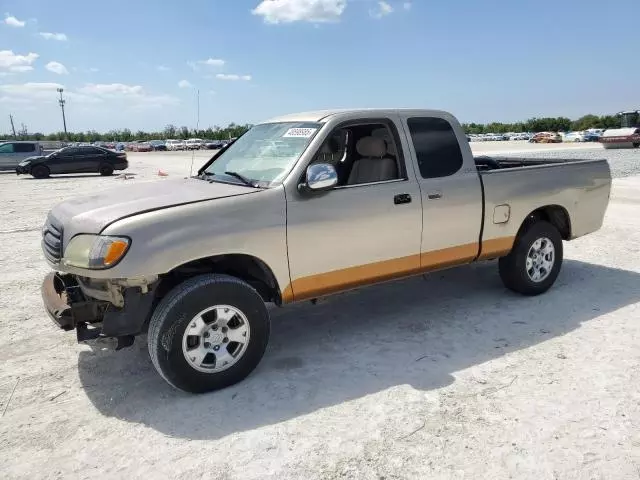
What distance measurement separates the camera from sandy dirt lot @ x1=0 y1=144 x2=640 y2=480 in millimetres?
2871

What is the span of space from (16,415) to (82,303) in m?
0.83

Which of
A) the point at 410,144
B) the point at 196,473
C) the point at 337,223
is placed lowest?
the point at 196,473

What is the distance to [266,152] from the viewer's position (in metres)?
4.40

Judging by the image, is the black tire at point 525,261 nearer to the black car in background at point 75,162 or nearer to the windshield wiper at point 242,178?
the windshield wiper at point 242,178

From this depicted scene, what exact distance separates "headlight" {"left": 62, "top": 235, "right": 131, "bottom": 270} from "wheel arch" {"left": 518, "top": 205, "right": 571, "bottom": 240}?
413cm

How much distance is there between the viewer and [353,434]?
3.12 meters

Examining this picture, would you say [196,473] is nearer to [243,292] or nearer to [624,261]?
[243,292]

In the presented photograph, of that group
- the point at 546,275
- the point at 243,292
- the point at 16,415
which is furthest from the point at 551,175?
the point at 16,415

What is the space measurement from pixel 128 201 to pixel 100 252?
2.05 ft

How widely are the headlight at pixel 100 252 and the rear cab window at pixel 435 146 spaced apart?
8.41 ft

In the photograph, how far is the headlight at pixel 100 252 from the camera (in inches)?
129

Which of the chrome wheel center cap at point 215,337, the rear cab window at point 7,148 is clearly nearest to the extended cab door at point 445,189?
the chrome wheel center cap at point 215,337

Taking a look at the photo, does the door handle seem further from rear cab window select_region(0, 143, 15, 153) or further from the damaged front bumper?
rear cab window select_region(0, 143, 15, 153)

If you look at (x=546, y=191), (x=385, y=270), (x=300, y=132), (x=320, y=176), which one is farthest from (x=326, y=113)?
(x=546, y=191)
